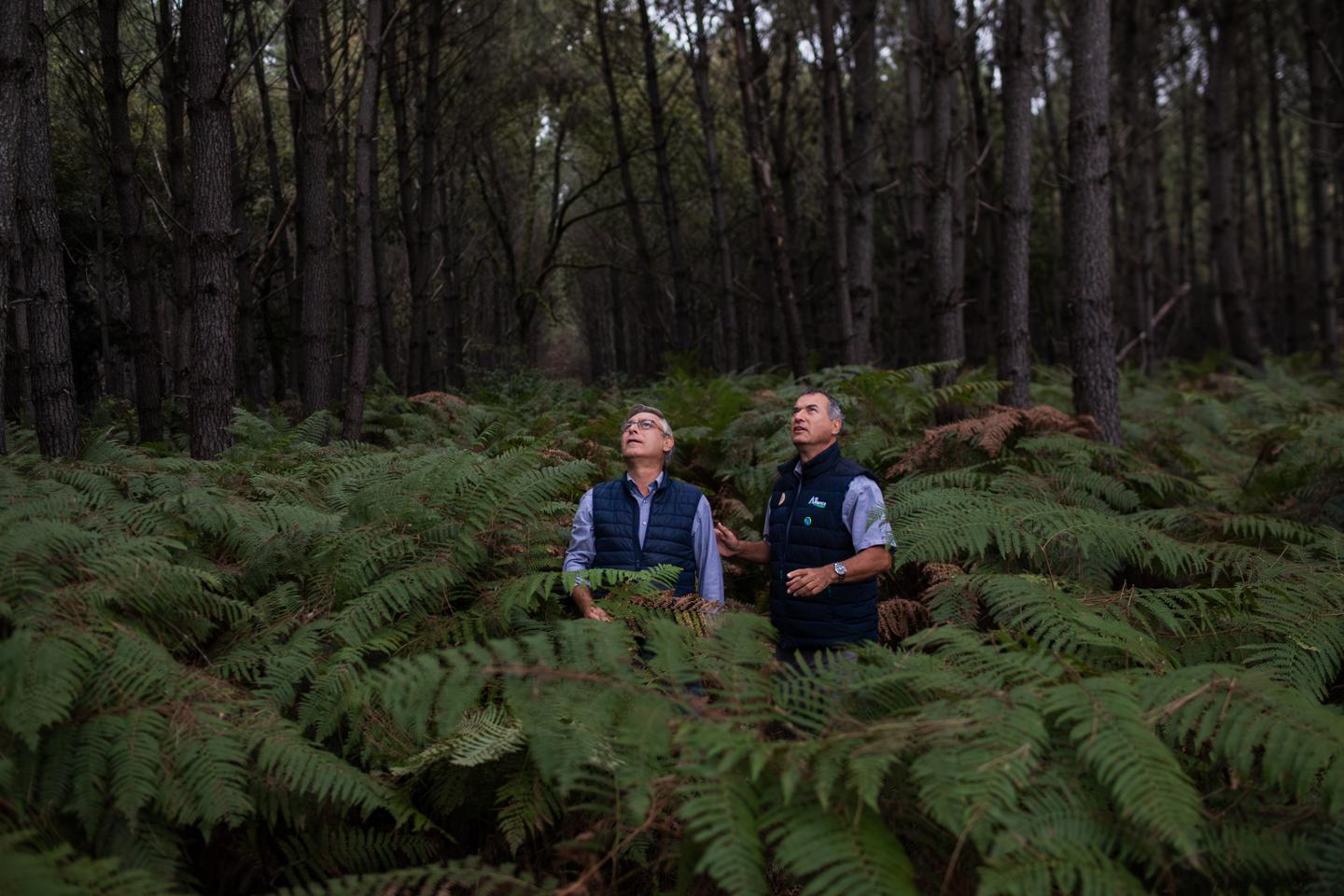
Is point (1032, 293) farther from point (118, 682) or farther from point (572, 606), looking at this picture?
point (118, 682)

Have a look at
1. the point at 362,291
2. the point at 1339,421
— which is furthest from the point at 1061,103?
the point at 362,291

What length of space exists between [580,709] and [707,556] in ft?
5.90

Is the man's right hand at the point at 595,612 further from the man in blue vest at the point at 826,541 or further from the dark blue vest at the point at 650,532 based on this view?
the man in blue vest at the point at 826,541

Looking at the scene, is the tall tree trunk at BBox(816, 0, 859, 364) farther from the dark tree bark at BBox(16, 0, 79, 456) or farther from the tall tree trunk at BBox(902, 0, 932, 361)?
the dark tree bark at BBox(16, 0, 79, 456)

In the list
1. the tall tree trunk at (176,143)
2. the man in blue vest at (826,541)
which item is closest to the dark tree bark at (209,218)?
the tall tree trunk at (176,143)

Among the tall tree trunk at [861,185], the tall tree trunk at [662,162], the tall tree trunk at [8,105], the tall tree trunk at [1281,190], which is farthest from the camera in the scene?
the tall tree trunk at [1281,190]

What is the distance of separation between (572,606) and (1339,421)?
642cm

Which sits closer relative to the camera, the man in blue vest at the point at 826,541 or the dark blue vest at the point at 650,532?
the man in blue vest at the point at 826,541

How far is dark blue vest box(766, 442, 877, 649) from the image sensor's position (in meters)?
4.17

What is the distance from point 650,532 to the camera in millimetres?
4281

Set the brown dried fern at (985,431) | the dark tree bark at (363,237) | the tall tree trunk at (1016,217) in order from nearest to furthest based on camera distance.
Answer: the brown dried fern at (985,431) → the dark tree bark at (363,237) → the tall tree trunk at (1016,217)

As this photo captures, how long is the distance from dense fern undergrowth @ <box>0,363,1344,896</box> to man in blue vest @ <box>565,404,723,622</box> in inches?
10.3

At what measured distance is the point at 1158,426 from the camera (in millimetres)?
10570

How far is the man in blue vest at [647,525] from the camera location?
4.26m
